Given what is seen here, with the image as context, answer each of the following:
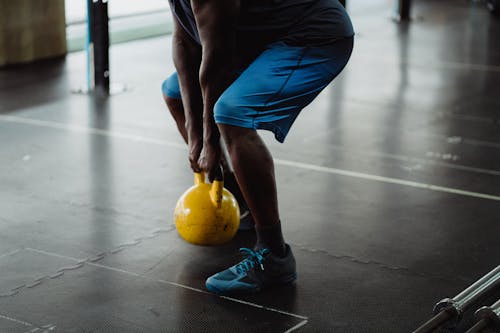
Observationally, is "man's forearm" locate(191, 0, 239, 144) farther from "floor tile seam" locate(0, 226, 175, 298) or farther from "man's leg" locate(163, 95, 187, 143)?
"floor tile seam" locate(0, 226, 175, 298)

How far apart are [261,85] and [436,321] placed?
41.2 inches

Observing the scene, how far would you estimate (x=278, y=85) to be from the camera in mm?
3268

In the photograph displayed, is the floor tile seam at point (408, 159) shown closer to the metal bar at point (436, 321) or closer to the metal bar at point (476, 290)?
the metal bar at point (476, 290)

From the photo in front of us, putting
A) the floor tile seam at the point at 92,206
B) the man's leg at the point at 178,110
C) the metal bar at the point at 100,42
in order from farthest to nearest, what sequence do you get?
the metal bar at the point at 100,42, the floor tile seam at the point at 92,206, the man's leg at the point at 178,110

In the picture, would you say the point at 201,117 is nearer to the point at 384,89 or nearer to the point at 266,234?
the point at 266,234

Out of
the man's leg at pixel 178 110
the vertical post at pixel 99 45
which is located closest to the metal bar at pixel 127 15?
the vertical post at pixel 99 45

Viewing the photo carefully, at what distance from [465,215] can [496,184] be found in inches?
24.9

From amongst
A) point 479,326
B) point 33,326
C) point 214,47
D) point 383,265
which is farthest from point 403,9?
point 33,326

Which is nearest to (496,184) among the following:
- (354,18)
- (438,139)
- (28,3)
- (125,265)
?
(438,139)

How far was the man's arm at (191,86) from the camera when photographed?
3.51 meters

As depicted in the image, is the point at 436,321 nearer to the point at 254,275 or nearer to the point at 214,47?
the point at 254,275

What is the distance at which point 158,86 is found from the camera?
7195mm

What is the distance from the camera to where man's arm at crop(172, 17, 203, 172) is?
138 inches

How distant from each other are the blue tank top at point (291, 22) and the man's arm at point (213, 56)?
0.15 metres
